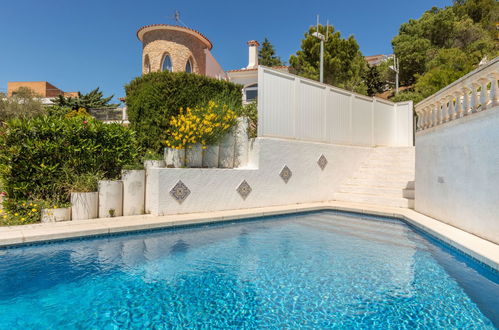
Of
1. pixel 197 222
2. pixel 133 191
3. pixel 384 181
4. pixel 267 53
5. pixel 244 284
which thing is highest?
pixel 267 53

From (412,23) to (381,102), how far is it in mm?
24040

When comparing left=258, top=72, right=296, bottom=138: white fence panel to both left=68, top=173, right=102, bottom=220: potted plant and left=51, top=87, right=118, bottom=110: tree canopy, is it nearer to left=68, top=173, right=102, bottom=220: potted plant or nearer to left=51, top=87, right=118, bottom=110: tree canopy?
left=68, top=173, right=102, bottom=220: potted plant

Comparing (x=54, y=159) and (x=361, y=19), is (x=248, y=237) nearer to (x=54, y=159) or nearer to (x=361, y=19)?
(x=54, y=159)

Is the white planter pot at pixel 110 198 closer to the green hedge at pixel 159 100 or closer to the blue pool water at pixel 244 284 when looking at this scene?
the blue pool water at pixel 244 284

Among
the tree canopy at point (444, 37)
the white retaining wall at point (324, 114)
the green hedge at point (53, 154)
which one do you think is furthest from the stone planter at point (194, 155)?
the tree canopy at point (444, 37)

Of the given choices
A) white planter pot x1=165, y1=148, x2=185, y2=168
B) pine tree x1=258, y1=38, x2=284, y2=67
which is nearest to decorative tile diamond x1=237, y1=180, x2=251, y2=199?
white planter pot x1=165, y1=148, x2=185, y2=168

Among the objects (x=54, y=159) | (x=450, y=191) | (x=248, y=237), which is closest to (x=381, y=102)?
(x=450, y=191)

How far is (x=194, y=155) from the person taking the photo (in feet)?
20.6

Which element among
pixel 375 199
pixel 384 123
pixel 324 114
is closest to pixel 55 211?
pixel 324 114

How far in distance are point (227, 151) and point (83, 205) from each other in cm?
326

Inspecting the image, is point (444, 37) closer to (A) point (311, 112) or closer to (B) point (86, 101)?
(A) point (311, 112)

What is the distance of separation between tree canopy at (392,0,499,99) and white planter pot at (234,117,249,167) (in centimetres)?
2035

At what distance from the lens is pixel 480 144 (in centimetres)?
404

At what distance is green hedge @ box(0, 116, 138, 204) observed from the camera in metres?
4.90
